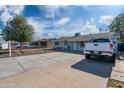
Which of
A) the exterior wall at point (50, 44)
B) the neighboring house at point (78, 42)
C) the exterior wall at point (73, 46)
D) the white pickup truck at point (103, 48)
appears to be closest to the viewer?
the white pickup truck at point (103, 48)

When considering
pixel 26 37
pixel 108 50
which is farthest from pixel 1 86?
pixel 26 37

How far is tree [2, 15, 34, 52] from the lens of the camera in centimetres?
1981

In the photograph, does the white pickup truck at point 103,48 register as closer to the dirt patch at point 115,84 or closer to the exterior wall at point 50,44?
the dirt patch at point 115,84

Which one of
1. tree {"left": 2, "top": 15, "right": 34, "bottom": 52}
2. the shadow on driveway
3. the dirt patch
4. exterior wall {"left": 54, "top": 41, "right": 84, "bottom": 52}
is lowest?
the dirt patch

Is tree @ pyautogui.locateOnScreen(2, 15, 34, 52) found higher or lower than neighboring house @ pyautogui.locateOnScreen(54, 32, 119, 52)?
Result: higher

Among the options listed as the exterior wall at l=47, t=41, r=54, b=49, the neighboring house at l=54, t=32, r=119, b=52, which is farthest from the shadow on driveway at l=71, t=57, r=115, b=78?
the exterior wall at l=47, t=41, r=54, b=49

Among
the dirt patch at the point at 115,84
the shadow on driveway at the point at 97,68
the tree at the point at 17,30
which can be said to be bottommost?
the dirt patch at the point at 115,84

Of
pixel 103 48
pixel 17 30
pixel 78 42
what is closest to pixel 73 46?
pixel 78 42

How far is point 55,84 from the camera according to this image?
4.73m

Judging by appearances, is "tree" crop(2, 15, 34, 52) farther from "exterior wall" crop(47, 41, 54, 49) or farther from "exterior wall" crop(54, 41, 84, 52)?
"exterior wall" crop(47, 41, 54, 49)

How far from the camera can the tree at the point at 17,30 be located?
19.8m

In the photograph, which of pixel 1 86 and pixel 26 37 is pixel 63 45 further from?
pixel 1 86

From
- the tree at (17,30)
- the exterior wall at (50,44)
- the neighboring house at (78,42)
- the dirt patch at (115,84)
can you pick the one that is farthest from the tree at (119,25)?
the exterior wall at (50,44)
